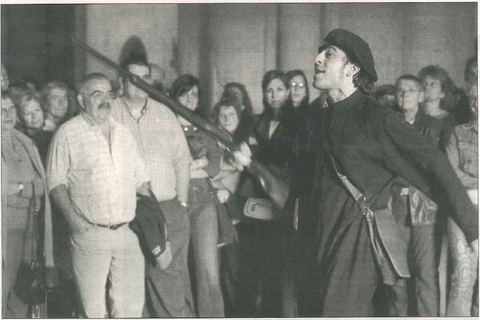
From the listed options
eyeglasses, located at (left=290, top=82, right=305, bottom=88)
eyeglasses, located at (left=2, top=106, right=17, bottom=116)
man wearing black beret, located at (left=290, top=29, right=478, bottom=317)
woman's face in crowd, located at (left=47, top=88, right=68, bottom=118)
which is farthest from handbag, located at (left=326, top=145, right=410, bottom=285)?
eyeglasses, located at (left=2, top=106, right=17, bottom=116)

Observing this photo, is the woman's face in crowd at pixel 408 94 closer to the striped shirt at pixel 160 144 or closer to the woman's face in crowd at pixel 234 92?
the woman's face in crowd at pixel 234 92

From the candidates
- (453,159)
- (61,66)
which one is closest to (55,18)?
(61,66)

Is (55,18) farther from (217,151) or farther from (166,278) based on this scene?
(166,278)

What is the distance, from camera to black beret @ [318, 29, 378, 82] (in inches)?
142

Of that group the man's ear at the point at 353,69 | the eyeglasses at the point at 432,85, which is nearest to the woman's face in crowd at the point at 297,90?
the man's ear at the point at 353,69

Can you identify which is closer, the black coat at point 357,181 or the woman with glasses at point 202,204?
the black coat at point 357,181

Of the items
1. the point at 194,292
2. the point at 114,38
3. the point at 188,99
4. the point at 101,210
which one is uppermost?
the point at 114,38

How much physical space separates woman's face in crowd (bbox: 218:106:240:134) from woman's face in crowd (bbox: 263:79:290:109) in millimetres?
163

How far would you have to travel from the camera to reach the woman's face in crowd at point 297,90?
12.1 ft

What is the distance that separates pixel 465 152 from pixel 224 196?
1.11m

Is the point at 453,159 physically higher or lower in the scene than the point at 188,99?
lower

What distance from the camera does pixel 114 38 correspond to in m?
3.72

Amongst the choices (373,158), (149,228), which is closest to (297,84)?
(373,158)

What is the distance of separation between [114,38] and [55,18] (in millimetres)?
296
